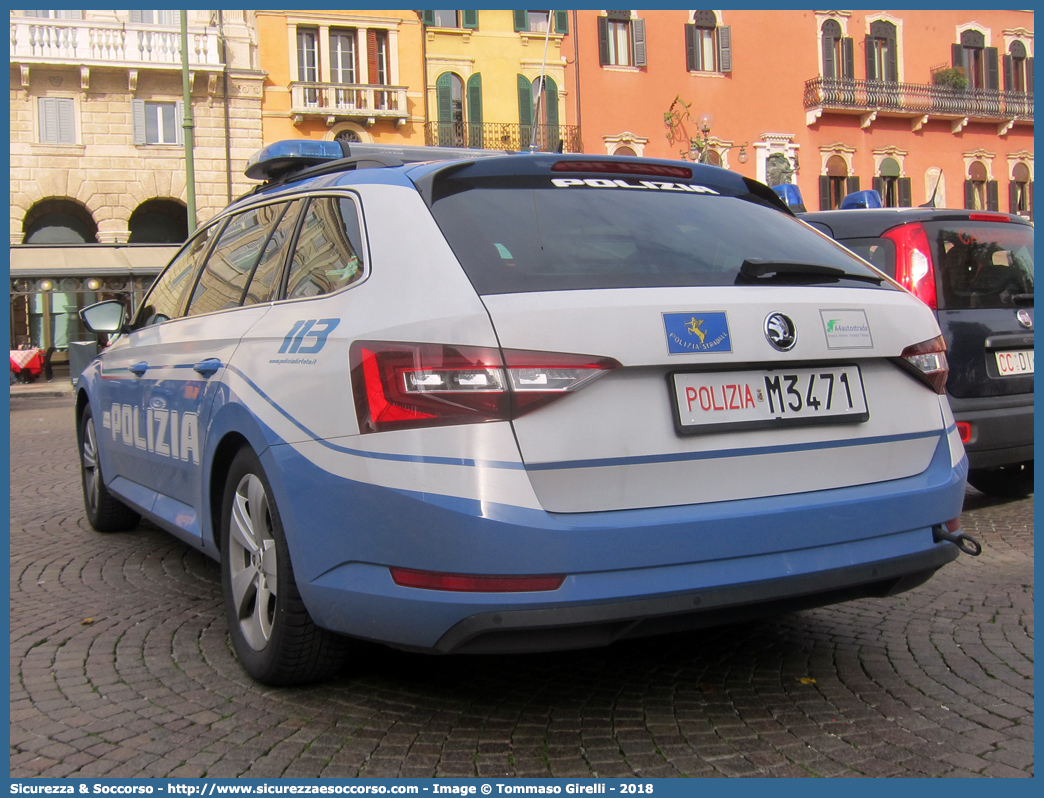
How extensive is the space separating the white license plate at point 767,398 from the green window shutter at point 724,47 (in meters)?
35.2

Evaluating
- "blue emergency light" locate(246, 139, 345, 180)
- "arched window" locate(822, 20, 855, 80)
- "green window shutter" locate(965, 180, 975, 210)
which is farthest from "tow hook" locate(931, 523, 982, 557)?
"green window shutter" locate(965, 180, 975, 210)

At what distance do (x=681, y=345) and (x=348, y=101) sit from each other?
100 feet

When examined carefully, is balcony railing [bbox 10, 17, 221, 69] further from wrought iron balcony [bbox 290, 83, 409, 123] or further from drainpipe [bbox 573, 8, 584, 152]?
drainpipe [bbox 573, 8, 584, 152]

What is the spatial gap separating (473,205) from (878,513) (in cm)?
136

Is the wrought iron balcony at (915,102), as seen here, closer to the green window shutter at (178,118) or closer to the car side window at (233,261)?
the green window shutter at (178,118)

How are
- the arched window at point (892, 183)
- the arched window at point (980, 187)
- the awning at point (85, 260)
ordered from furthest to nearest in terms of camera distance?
the arched window at point (980, 187), the arched window at point (892, 183), the awning at point (85, 260)

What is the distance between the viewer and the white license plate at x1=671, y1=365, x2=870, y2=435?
105 inches

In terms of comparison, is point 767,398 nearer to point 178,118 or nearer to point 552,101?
point 178,118

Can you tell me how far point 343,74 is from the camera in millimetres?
31859

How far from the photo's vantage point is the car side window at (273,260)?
3.59 m

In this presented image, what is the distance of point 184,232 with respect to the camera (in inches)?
1209

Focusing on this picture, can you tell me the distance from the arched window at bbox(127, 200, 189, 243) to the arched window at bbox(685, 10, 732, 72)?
1687 cm

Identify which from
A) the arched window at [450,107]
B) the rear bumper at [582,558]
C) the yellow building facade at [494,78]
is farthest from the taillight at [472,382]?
the arched window at [450,107]

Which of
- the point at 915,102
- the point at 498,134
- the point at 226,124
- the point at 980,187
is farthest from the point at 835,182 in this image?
the point at 226,124
